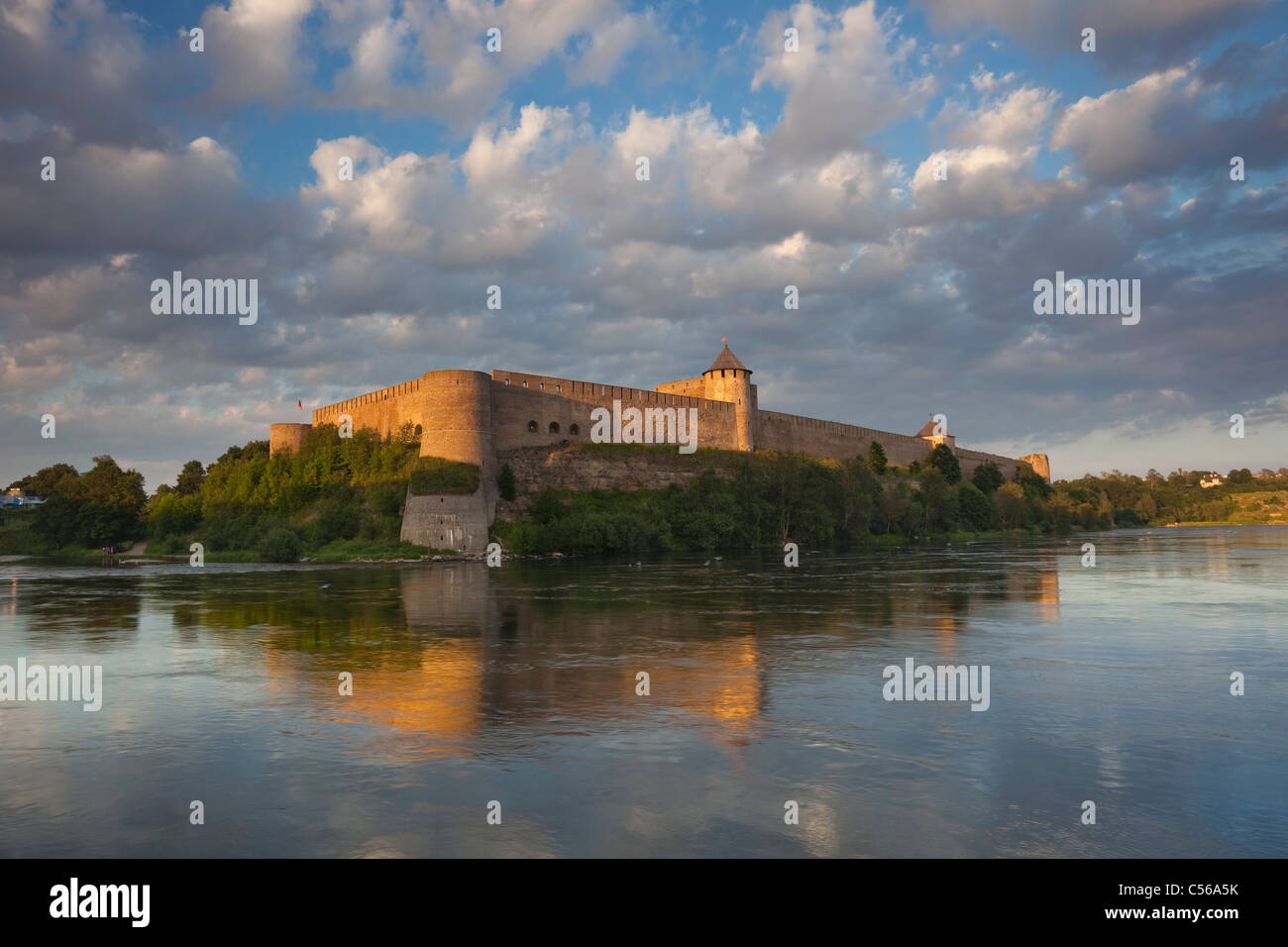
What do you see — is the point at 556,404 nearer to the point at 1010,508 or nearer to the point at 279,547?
the point at 279,547

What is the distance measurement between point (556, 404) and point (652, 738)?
42579 millimetres

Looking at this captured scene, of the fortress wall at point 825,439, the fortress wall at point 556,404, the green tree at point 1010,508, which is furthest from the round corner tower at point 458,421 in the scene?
the green tree at point 1010,508

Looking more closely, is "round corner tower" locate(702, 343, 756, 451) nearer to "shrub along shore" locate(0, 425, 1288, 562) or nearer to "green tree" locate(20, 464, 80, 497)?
"shrub along shore" locate(0, 425, 1288, 562)

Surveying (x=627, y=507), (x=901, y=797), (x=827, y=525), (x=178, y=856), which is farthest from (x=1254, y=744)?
(x=827, y=525)

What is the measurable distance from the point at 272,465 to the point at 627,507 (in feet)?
71.7

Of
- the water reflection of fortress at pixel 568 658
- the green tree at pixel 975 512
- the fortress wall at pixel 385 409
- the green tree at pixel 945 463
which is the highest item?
the fortress wall at pixel 385 409

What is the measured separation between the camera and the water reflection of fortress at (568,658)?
24.2 feet

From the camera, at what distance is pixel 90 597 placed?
68.5 ft

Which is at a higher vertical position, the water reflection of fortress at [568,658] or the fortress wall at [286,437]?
the fortress wall at [286,437]

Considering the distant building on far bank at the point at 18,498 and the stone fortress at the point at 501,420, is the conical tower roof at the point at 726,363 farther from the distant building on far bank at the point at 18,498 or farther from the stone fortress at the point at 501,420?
the distant building on far bank at the point at 18,498

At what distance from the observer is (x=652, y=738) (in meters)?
6.59

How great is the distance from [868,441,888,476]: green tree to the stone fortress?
3350 millimetres

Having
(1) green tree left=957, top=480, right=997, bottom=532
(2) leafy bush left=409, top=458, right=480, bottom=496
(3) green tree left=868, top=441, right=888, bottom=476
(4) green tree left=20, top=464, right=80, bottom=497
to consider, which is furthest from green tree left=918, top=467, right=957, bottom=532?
(4) green tree left=20, top=464, right=80, bottom=497

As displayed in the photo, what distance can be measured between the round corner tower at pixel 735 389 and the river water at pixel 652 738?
1700 inches
